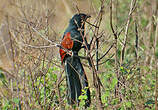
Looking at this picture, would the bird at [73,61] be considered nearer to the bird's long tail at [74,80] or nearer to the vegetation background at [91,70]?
the bird's long tail at [74,80]

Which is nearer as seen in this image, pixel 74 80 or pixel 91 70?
pixel 91 70

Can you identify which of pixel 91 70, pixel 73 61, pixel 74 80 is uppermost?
pixel 73 61

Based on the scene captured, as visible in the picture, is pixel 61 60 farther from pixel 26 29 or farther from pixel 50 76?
pixel 26 29

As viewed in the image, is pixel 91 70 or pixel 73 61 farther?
pixel 73 61

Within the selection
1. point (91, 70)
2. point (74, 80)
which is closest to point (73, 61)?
point (74, 80)

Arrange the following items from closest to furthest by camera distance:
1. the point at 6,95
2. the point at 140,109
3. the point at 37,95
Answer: the point at 140,109 → the point at 37,95 → the point at 6,95

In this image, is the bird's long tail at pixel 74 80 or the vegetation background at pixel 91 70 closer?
the vegetation background at pixel 91 70

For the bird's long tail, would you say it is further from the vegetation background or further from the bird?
the vegetation background

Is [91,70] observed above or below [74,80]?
above

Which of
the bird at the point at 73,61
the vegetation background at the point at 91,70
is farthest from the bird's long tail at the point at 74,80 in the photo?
the vegetation background at the point at 91,70

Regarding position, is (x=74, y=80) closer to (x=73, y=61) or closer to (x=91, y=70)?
(x=73, y=61)

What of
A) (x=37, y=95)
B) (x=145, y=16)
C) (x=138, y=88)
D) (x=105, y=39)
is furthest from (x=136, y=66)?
(x=145, y=16)

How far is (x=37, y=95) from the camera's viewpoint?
12.8 feet

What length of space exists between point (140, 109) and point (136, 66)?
2.41ft
